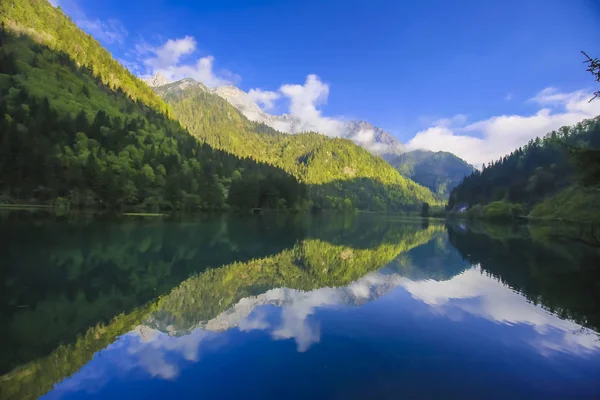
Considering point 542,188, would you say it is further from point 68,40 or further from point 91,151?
point 68,40

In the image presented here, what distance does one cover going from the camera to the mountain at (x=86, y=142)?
3024 inches

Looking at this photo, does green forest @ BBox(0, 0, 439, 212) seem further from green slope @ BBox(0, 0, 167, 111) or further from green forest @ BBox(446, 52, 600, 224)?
green forest @ BBox(446, 52, 600, 224)

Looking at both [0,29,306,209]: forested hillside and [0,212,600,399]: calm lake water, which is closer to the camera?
[0,212,600,399]: calm lake water

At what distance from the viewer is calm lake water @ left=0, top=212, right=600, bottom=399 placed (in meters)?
8.27

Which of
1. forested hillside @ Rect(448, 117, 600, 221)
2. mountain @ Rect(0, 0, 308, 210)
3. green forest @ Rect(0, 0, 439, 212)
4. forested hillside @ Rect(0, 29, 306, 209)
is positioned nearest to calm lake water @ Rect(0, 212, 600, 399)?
mountain @ Rect(0, 0, 308, 210)

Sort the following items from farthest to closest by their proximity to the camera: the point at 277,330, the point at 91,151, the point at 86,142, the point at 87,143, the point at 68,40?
the point at 68,40 → the point at 87,143 → the point at 86,142 → the point at 91,151 → the point at 277,330

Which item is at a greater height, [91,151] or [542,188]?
[542,188]

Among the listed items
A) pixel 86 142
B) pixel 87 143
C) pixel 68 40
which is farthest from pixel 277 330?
pixel 68 40

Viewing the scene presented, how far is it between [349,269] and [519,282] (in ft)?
35.6

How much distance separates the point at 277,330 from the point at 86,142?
323ft

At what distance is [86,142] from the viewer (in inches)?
3607

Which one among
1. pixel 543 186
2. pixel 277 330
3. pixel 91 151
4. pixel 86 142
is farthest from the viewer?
pixel 543 186

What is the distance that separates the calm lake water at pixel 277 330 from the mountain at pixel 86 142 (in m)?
64.2

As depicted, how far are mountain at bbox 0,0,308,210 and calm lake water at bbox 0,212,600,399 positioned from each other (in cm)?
6417
